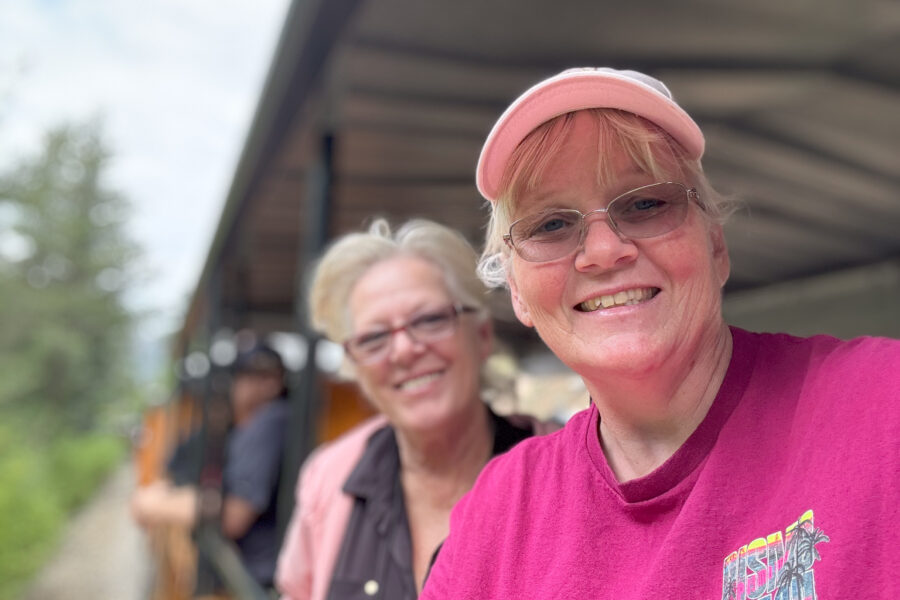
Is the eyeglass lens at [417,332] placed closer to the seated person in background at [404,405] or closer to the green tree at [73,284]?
the seated person in background at [404,405]

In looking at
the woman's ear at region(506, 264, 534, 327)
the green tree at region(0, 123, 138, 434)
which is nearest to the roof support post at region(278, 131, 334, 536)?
the woman's ear at region(506, 264, 534, 327)

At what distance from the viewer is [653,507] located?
92 centimetres

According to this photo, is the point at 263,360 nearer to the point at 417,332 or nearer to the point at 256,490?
the point at 256,490

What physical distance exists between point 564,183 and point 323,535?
51.0 inches

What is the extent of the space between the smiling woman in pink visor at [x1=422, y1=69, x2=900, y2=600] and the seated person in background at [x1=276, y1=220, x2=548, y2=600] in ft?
2.05

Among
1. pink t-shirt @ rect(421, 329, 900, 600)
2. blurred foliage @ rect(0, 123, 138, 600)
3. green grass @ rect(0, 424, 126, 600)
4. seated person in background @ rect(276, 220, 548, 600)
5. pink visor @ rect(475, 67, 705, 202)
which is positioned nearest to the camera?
pink t-shirt @ rect(421, 329, 900, 600)

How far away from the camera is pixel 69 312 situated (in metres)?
32.8

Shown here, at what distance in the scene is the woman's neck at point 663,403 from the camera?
3.25 feet

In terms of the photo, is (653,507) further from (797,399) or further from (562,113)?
(562,113)

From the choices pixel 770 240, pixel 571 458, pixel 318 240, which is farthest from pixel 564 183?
pixel 770 240

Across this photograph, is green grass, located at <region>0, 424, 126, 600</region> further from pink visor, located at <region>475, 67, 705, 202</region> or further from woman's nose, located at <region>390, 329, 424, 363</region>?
pink visor, located at <region>475, 67, 705, 202</region>

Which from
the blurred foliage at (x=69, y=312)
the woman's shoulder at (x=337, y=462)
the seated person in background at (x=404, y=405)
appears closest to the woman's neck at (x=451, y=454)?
the seated person in background at (x=404, y=405)

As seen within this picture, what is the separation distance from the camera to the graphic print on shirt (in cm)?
75

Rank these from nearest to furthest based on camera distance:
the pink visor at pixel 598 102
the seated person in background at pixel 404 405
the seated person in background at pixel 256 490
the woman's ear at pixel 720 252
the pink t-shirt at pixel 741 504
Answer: the pink t-shirt at pixel 741 504, the pink visor at pixel 598 102, the woman's ear at pixel 720 252, the seated person in background at pixel 404 405, the seated person in background at pixel 256 490
